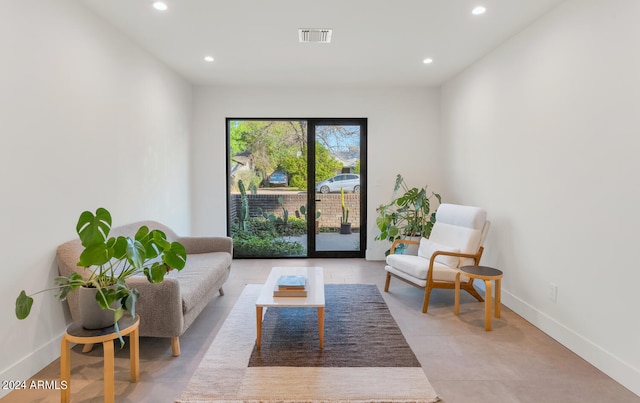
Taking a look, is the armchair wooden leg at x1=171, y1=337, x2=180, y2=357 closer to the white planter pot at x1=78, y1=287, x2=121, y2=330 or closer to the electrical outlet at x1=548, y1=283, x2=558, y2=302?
the white planter pot at x1=78, y1=287, x2=121, y2=330

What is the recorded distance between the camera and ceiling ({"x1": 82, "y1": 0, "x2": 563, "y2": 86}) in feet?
9.43

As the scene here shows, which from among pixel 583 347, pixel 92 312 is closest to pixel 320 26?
pixel 92 312

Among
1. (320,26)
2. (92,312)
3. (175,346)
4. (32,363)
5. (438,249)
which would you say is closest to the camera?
(92,312)

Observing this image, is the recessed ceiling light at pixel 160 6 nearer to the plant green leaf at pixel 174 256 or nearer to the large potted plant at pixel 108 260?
the large potted plant at pixel 108 260

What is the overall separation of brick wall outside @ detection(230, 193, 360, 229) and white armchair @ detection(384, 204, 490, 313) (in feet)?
5.36

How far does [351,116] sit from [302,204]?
5.08 ft

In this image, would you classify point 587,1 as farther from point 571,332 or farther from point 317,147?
point 317,147

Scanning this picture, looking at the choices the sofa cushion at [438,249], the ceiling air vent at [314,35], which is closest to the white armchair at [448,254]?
the sofa cushion at [438,249]

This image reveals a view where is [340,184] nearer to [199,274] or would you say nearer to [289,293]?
[199,274]

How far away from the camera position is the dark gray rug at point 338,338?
97.7 inches

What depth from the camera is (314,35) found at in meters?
3.41

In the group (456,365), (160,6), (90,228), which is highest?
(160,6)

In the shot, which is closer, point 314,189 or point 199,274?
point 199,274

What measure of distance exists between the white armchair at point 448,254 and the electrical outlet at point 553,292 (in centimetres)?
68
